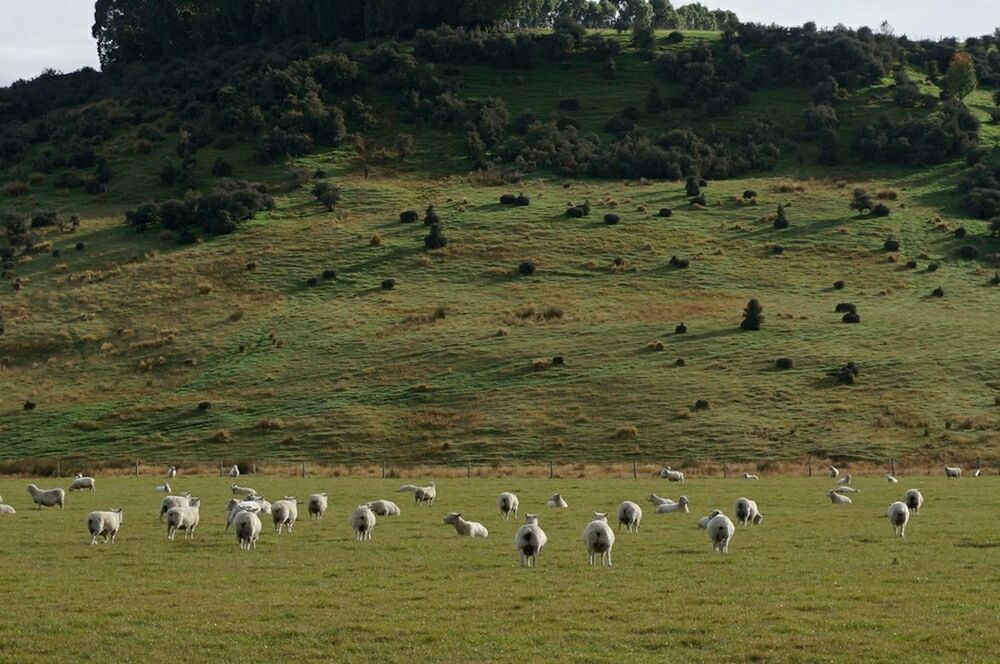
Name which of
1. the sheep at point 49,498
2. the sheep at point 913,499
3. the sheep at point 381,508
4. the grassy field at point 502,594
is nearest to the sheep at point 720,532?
the grassy field at point 502,594

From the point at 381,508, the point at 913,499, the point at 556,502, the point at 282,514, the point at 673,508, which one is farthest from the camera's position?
the point at 556,502

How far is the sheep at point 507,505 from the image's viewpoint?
36344 mm

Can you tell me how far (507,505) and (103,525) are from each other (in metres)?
11.2

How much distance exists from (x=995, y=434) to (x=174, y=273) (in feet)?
203

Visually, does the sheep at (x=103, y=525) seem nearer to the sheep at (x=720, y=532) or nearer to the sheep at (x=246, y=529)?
the sheep at (x=246, y=529)

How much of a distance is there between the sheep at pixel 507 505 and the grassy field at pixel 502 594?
1.21 meters

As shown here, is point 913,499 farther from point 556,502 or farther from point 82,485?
point 82,485

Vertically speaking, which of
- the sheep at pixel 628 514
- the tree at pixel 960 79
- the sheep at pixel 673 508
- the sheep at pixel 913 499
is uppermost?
the tree at pixel 960 79

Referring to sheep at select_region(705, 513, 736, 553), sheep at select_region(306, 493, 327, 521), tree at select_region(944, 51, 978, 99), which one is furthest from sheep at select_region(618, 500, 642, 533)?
tree at select_region(944, 51, 978, 99)

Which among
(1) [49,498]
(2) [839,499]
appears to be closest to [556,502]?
(2) [839,499]

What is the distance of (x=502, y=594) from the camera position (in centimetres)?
2162

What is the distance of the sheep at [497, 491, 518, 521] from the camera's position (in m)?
36.3

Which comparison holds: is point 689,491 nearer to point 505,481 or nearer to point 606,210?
point 505,481

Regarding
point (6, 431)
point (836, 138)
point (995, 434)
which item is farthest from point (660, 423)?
point (836, 138)
